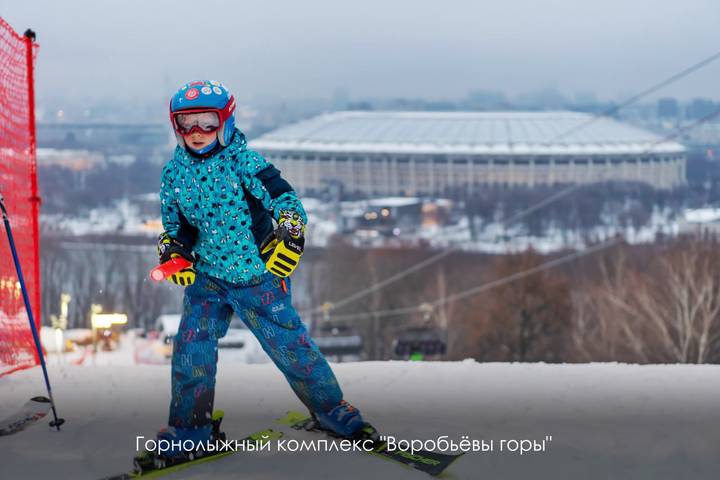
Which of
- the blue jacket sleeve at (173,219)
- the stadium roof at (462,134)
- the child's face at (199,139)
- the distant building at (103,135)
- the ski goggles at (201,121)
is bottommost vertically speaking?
the blue jacket sleeve at (173,219)

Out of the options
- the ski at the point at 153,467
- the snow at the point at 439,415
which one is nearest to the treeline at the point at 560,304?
the snow at the point at 439,415

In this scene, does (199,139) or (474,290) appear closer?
(199,139)

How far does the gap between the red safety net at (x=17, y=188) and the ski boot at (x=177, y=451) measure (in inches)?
58.2

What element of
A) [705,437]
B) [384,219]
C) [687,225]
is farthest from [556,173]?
[705,437]

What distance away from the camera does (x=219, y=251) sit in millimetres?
3084

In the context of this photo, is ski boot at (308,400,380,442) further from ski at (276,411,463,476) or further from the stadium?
the stadium

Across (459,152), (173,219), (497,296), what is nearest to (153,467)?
(173,219)

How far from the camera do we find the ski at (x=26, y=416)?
3430mm

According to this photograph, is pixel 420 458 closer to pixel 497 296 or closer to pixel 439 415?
pixel 439 415

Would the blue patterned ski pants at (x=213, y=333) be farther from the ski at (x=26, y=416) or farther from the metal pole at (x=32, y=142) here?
the metal pole at (x=32, y=142)

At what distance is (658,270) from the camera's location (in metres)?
19.4

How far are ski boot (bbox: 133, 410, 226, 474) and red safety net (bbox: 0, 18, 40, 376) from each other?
1.48 meters

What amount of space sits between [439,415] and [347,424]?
1.79 ft

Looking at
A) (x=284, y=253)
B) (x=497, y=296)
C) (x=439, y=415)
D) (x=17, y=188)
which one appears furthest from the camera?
(x=497, y=296)
